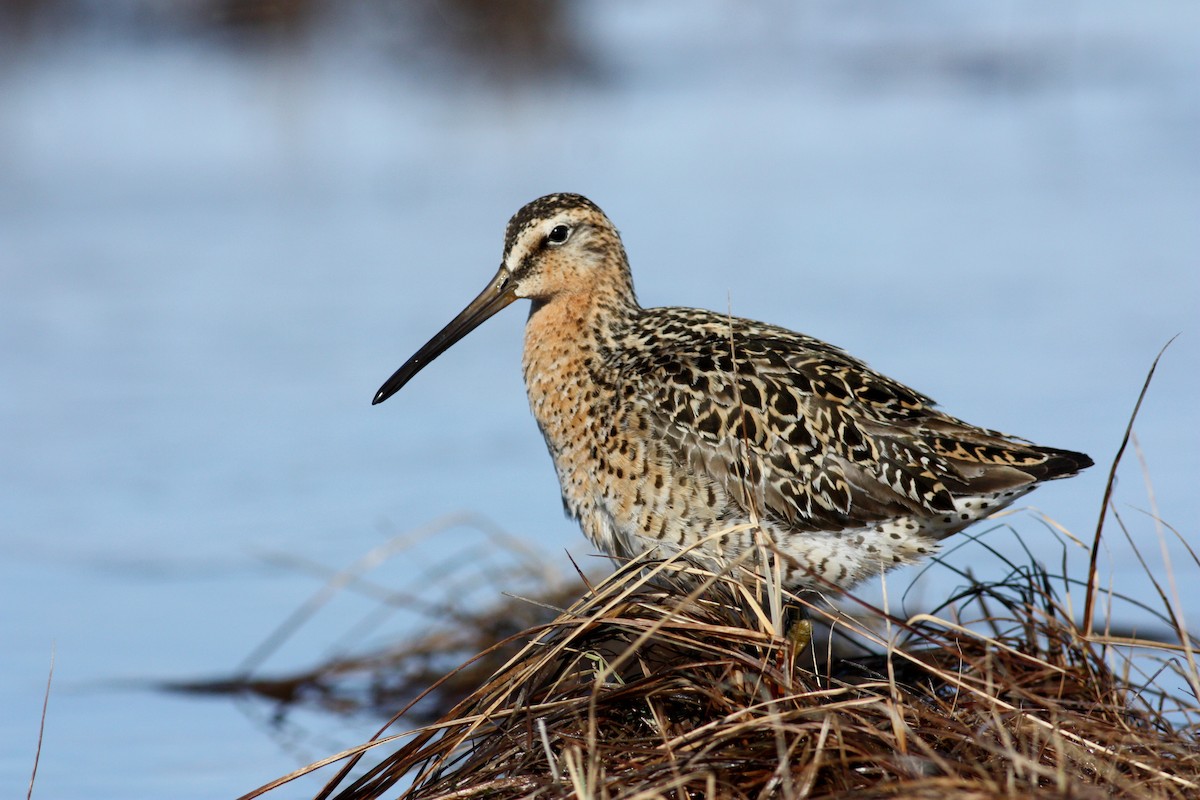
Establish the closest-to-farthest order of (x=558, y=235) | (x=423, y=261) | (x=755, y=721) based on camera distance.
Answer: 1. (x=755, y=721)
2. (x=558, y=235)
3. (x=423, y=261)

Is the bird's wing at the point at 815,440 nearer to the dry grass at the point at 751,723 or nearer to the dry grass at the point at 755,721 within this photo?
the dry grass at the point at 755,721

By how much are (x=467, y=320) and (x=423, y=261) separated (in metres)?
5.38

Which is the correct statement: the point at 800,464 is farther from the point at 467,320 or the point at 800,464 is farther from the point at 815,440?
the point at 467,320

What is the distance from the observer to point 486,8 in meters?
15.7

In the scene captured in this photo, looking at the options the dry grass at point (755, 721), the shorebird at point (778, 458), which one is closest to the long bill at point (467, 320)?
the shorebird at point (778, 458)

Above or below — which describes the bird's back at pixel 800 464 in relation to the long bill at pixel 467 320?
below

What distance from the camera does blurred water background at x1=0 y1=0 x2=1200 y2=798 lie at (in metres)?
6.62

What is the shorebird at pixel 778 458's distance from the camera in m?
4.59

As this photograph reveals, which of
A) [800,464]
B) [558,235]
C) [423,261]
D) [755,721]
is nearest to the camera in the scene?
[755,721]

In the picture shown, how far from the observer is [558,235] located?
17.4 ft

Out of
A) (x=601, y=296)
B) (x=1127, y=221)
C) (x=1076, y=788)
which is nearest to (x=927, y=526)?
(x=601, y=296)

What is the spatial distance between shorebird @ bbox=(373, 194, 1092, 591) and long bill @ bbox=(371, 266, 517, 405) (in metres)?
0.51

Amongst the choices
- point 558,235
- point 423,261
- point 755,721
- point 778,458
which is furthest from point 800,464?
point 423,261

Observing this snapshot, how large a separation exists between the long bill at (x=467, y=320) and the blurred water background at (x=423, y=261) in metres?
1.15
